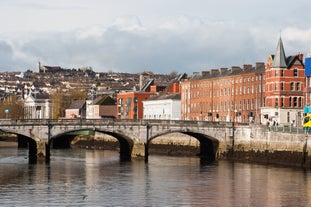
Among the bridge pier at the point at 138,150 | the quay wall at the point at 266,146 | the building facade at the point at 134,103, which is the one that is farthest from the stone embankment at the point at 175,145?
the building facade at the point at 134,103

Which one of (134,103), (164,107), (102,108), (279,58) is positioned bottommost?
(164,107)

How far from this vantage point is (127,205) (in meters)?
60.4

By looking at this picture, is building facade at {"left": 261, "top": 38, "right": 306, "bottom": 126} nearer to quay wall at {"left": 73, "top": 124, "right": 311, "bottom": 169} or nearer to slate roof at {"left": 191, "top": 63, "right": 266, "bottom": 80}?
slate roof at {"left": 191, "top": 63, "right": 266, "bottom": 80}

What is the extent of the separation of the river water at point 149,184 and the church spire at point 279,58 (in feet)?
76.6

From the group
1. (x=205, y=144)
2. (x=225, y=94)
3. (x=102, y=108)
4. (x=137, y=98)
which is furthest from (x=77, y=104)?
(x=205, y=144)

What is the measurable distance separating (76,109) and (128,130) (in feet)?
290

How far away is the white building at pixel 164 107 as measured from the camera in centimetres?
14962

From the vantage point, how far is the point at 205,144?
10588cm

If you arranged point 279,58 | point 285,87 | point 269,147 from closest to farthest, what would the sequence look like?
point 269,147 < point 279,58 < point 285,87

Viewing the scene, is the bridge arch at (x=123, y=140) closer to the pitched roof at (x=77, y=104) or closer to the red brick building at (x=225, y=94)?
the red brick building at (x=225, y=94)

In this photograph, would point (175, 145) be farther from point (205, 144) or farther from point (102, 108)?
point (102, 108)

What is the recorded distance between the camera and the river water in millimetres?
62656

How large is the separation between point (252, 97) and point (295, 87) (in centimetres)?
1036

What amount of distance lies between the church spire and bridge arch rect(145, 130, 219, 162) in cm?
1388
